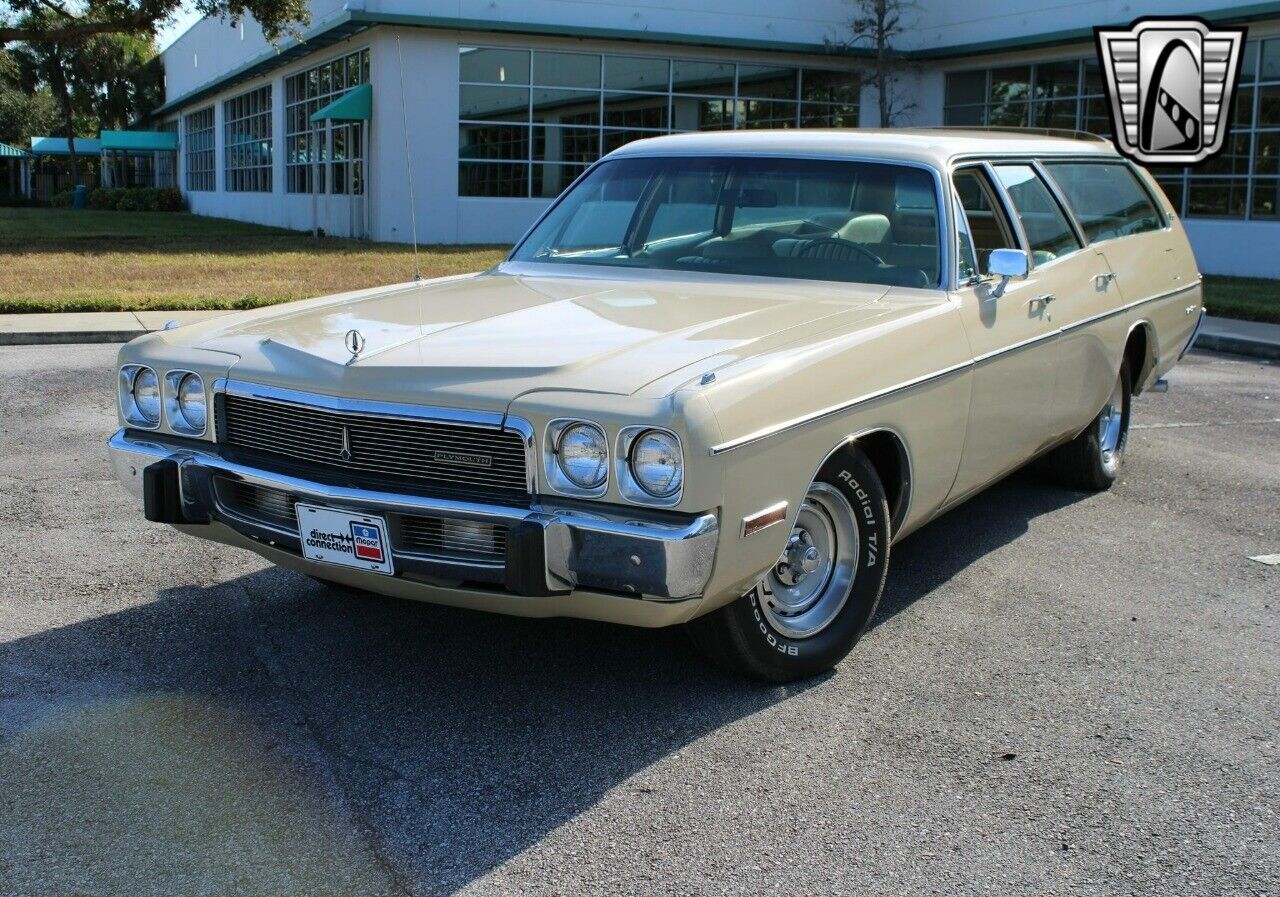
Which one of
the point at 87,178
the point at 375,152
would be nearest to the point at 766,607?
the point at 375,152

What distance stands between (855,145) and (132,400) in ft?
9.25

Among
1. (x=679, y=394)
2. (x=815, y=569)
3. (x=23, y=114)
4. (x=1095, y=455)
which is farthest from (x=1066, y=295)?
(x=23, y=114)

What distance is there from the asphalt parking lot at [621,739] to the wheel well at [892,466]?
1.60 ft

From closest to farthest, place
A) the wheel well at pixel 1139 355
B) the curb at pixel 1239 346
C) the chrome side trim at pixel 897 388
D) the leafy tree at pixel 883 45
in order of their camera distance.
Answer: the chrome side trim at pixel 897 388, the wheel well at pixel 1139 355, the curb at pixel 1239 346, the leafy tree at pixel 883 45

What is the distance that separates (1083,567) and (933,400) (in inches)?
57.6

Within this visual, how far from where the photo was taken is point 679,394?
133 inches

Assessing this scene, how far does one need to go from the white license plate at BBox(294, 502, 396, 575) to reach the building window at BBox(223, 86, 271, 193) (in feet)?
109

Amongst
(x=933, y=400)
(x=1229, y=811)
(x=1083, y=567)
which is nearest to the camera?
(x=1229, y=811)

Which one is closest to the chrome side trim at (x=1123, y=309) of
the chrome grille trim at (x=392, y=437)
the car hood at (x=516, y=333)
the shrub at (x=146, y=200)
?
the car hood at (x=516, y=333)

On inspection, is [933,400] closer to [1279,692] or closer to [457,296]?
[1279,692]

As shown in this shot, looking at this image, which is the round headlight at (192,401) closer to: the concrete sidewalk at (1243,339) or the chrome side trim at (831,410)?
the chrome side trim at (831,410)

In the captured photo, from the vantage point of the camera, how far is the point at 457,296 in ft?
16.0

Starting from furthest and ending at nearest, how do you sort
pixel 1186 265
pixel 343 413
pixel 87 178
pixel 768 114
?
pixel 87 178 < pixel 768 114 < pixel 1186 265 < pixel 343 413

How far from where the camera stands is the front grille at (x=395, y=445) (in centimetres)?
354
